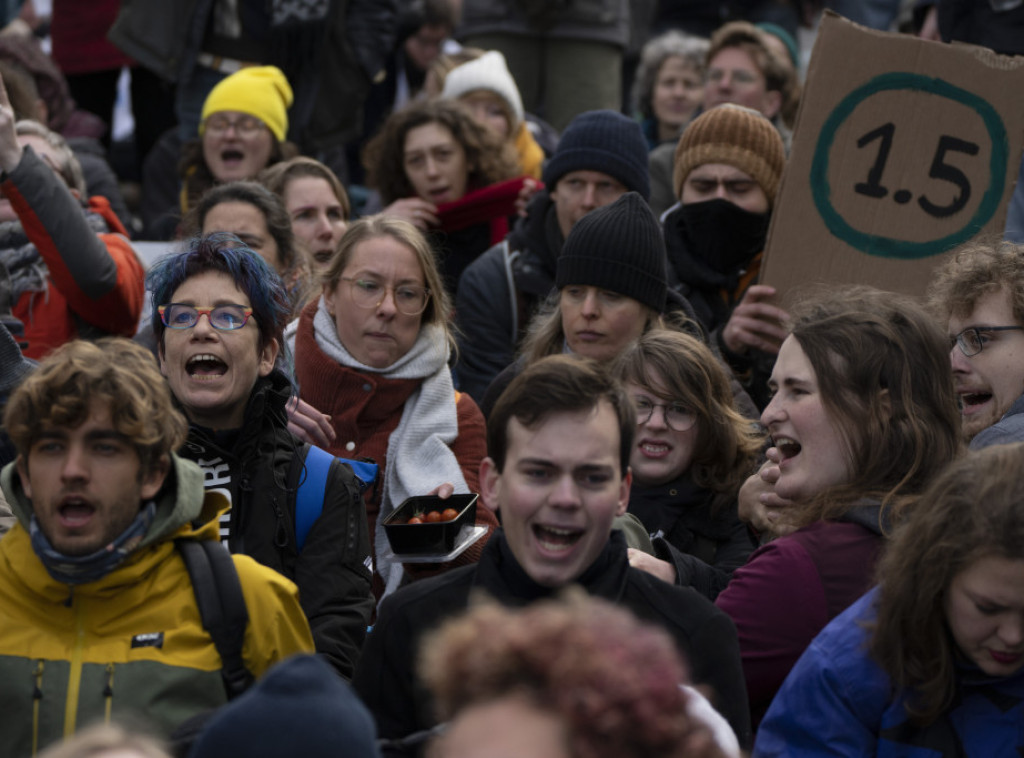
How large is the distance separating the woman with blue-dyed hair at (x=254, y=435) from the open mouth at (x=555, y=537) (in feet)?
2.70

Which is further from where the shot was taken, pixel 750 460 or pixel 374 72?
pixel 374 72

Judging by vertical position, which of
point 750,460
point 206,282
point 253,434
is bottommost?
point 750,460

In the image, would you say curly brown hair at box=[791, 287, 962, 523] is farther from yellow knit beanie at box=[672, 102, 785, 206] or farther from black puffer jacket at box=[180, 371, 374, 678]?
yellow knit beanie at box=[672, 102, 785, 206]

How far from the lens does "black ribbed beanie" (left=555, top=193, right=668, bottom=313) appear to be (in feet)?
16.6

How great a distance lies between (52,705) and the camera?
3.07 m

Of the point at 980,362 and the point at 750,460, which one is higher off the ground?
the point at 980,362

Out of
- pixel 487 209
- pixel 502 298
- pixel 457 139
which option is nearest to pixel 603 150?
pixel 502 298

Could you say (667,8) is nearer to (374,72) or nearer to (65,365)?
→ (374,72)

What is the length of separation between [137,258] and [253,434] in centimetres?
232

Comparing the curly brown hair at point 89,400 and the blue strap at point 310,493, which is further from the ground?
the curly brown hair at point 89,400

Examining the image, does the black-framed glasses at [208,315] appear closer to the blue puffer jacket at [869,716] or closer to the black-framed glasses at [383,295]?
the black-framed glasses at [383,295]

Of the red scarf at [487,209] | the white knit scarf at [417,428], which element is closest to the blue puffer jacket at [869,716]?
the white knit scarf at [417,428]

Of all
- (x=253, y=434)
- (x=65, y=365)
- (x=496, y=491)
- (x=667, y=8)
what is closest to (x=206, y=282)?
(x=253, y=434)

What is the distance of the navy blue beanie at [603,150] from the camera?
6.11m
